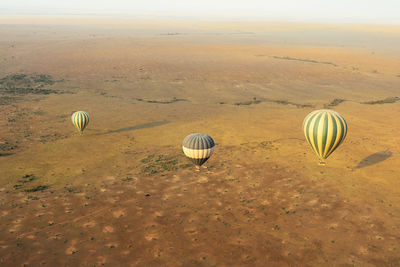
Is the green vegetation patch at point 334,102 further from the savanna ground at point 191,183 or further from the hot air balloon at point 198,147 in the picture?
the hot air balloon at point 198,147

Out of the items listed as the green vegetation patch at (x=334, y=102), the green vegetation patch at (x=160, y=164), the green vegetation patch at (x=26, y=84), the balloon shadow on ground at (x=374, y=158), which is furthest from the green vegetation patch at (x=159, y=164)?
the green vegetation patch at (x=26, y=84)

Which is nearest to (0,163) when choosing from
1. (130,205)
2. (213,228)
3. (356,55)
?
(130,205)

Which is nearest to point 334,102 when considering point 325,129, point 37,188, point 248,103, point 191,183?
point 248,103

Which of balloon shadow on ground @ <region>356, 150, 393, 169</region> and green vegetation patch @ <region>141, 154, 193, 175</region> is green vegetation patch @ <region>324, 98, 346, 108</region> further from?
green vegetation patch @ <region>141, 154, 193, 175</region>

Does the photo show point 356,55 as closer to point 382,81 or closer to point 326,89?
point 382,81

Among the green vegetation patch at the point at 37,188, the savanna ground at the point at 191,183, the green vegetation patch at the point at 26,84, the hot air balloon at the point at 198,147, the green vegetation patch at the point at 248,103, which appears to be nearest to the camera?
the savanna ground at the point at 191,183
